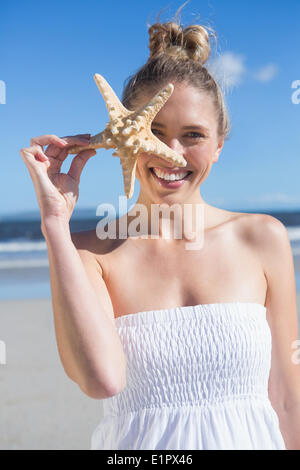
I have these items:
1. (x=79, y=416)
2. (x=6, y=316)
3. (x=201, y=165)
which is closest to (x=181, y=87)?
(x=201, y=165)

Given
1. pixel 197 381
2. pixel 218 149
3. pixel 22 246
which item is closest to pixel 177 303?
pixel 197 381

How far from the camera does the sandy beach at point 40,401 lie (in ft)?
13.1

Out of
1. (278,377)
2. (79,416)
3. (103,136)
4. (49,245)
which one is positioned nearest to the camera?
(49,245)

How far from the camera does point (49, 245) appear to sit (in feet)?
5.17

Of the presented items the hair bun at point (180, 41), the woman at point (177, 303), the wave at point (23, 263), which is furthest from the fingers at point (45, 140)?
the wave at point (23, 263)

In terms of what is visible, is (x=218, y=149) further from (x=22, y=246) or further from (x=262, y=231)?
(x=22, y=246)

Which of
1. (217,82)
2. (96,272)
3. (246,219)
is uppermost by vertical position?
(217,82)

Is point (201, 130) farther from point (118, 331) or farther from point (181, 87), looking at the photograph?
point (118, 331)

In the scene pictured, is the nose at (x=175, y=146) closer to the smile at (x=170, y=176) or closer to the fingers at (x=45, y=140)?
the smile at (x=170, y=176)

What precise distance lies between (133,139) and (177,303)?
574mm

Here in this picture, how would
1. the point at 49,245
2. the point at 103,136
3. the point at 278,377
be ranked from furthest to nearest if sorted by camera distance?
1. the point at 278,377
2. the point at 103,136
3. the point at 49,245

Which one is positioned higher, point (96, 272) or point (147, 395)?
point (96, 272)

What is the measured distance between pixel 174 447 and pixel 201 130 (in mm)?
1044

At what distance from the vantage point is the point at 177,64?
1931 mm
